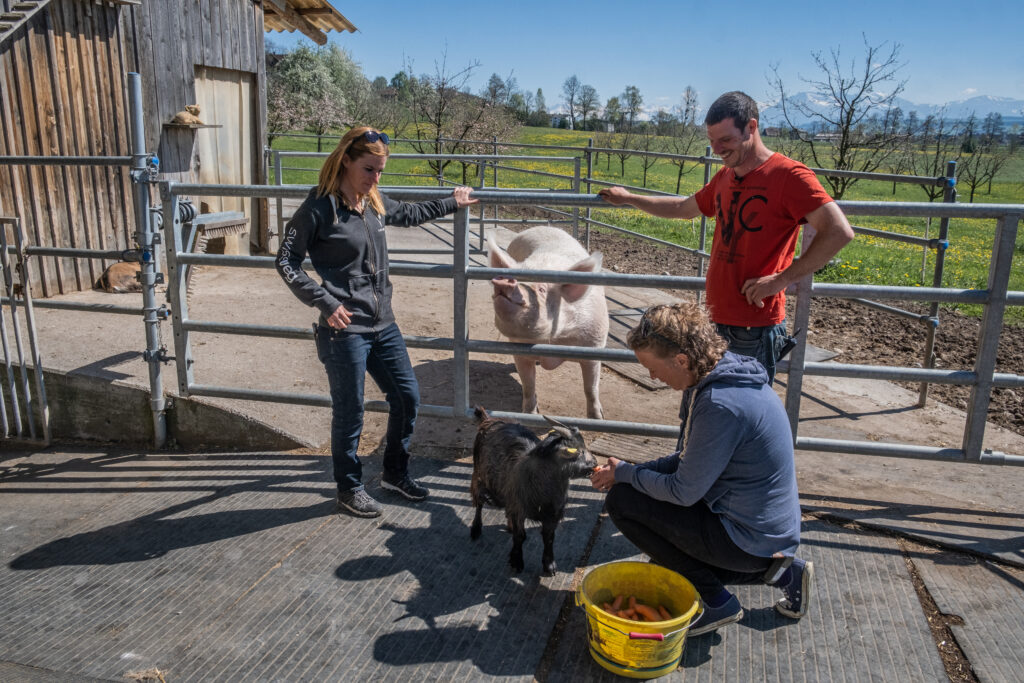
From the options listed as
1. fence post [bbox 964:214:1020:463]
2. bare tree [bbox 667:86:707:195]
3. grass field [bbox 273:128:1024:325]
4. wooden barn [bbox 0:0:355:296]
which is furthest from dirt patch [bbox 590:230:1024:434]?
bare tree [bbox 667:86:707:195]

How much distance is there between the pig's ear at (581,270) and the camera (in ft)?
14.0

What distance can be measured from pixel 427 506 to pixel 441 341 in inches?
34.7

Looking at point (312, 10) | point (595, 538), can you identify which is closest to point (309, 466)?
point (595, 538)

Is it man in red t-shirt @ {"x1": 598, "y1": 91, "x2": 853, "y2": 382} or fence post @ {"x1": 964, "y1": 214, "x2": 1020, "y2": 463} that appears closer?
man in red t-shirt @ {"x1": 598, "y1": 91, "x2": 853, "y2": 382}

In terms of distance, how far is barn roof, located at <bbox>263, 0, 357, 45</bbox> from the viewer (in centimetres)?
1005

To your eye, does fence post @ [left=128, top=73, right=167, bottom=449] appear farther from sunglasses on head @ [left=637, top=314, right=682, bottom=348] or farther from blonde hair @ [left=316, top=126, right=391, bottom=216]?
sunglasses on head @ [left=637, top=314, right=682, bottom=348]

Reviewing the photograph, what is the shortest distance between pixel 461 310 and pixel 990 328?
2471mm

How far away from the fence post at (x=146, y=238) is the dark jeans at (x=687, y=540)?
2.89 metres

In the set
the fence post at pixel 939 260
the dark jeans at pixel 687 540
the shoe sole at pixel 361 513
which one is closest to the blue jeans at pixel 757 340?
the dark jeans at pixel 687 540

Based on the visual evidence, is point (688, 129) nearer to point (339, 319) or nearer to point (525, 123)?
point (525, 123)

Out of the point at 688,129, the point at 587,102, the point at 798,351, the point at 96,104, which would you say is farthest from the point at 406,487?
the point at 587,102

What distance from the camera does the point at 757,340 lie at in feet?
9.68

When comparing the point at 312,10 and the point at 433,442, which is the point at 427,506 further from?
the point at 312,10

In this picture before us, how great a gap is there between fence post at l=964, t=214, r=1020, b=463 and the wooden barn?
21.6 ft
